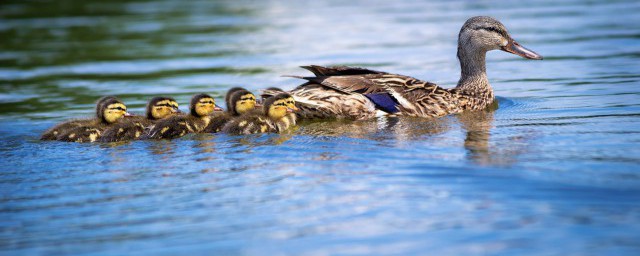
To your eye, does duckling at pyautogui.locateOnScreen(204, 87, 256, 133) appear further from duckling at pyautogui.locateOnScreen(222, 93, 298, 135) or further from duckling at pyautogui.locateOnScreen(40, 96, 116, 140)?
duckling at pyautogui.locateOnScreen(40, 96, 116, 140)

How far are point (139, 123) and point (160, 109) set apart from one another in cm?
34

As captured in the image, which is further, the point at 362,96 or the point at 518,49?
the point at 518,49

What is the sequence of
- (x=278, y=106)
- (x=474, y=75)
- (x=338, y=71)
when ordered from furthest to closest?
(x=474, y=75) < (x=338, y=71) < (x=278, y=106)

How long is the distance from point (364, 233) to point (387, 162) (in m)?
1.49

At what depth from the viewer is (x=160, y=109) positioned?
834 centimetres

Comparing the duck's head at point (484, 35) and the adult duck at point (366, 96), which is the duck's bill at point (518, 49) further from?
the adult duck at point (366, 96)

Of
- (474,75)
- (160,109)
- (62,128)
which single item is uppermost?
(474,75)

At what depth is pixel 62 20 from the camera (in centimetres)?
2091

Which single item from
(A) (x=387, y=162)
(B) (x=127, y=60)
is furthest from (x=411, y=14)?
(A) (x=387, y=162)

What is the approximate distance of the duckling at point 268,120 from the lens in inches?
310

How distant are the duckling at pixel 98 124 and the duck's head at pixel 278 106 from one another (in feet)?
3.95

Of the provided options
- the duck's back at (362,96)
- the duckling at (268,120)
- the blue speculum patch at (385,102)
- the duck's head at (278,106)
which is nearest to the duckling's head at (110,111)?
the duckling at (268,120)

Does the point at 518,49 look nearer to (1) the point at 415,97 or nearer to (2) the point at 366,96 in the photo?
(1) the point at 415,97

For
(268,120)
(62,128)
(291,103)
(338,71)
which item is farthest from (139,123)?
(338,71)
